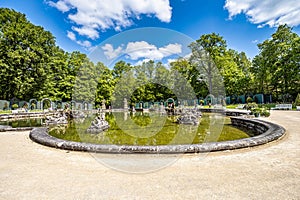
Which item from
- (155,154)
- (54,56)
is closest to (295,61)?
(155,154)

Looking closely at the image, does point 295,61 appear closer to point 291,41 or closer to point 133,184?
point 291,41

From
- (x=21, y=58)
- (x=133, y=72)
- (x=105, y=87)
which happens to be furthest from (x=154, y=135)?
(x=105, y=87)

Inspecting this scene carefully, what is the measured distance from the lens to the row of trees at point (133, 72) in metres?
29.5

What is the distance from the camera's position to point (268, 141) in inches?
246

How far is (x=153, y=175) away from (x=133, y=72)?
94.5ft

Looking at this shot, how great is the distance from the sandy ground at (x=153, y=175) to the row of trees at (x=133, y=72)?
916 inches

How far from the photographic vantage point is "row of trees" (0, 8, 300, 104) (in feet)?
96.9

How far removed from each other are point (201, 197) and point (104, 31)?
1277 cm

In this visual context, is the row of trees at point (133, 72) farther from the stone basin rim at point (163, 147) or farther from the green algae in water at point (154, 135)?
the stone basin rim at point (163, 147)

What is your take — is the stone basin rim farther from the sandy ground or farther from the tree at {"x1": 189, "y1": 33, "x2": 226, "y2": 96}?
the tree at {"x1": 189, "y1": 33, "x2": 226, "y2": 96}

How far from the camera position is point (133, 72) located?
31.8 meters

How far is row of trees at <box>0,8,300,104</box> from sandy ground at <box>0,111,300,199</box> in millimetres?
23257

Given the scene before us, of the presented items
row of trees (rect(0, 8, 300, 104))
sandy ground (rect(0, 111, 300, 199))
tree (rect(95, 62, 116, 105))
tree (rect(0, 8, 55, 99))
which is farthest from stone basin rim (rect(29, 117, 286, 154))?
tree (rect(95, 62, 116, 105))

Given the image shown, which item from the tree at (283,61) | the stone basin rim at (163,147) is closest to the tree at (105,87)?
the tree at (283,61)
